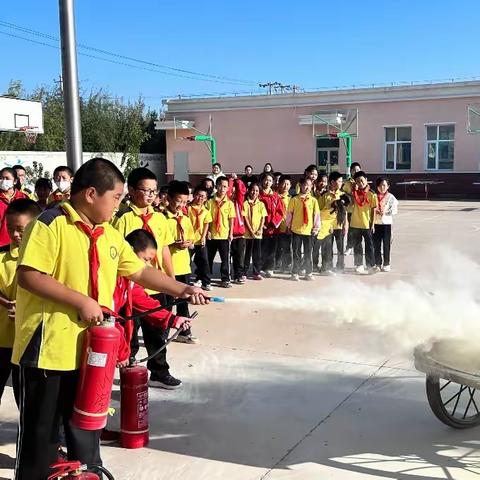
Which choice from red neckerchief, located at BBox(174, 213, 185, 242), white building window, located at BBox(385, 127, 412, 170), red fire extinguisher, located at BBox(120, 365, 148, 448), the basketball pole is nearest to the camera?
red fire extinguisher, located at BBox(120, 365, 148, 448)

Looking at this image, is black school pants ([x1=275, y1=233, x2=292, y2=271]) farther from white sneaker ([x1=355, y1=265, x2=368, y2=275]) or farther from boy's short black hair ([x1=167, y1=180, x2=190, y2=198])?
boy's short black hair ([x1=167, y1=180, x2=190, y2=198])

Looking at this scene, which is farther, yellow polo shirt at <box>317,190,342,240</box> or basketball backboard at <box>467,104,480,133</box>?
basketball backboard at <box>467,104,480,133</box>

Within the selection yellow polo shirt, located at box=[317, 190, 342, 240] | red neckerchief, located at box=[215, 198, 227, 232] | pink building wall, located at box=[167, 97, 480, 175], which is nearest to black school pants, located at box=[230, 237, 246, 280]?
red neckerchief, located at box=[215, 198, 227, 232]

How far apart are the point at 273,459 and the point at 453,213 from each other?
1964 centimetres

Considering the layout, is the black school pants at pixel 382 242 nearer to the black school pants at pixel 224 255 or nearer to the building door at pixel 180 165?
the black school pants at pixel 224 255

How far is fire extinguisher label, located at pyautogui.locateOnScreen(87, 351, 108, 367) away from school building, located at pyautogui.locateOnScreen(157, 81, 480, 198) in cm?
2747

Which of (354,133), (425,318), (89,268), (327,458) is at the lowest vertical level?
(327,458)

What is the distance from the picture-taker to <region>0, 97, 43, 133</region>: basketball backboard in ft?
70.0

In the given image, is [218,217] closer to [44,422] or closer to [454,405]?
[454,405]

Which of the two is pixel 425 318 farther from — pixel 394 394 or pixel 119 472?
→ pixel 119 472

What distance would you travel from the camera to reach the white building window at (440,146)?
30016mm

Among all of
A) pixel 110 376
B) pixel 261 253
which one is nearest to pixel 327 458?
pixel 110 376

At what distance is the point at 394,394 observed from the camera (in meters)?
4.93

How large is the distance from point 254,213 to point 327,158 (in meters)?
24.0
